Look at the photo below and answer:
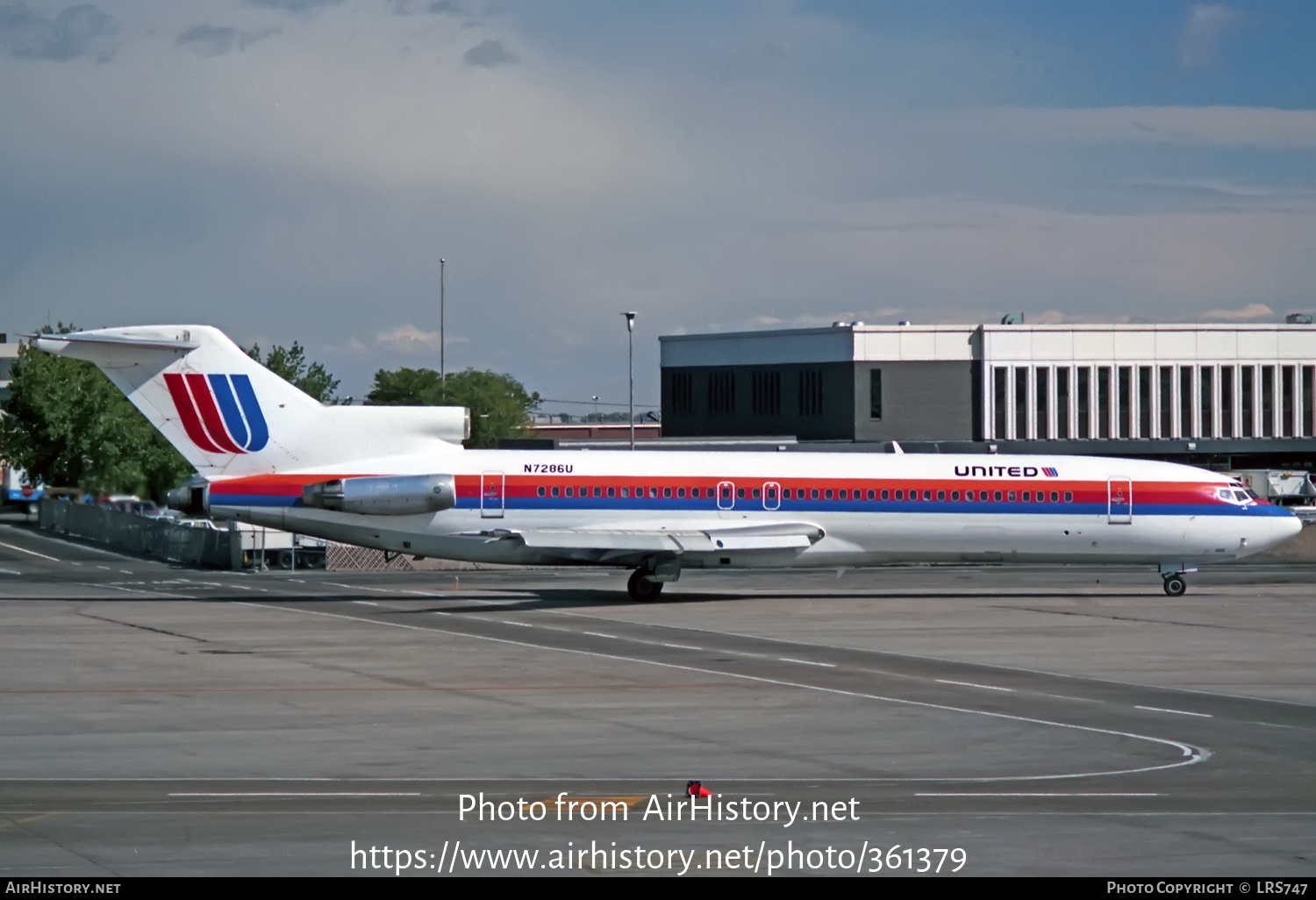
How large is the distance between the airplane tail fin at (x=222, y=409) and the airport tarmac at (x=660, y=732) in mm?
3625

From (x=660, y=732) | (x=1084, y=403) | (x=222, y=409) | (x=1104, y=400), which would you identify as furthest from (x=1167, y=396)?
(x=660, y=732)

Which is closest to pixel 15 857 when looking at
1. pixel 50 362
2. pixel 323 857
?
pixel 323 857

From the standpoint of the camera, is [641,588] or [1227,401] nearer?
[641,588]

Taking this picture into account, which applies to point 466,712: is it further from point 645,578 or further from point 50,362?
point 50,362

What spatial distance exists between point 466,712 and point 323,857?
9225 millimetres

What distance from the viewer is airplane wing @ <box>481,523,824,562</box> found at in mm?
39500

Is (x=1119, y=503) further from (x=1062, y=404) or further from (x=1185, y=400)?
(x=1185, y=400)

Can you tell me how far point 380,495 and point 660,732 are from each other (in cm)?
2109

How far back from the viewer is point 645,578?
41.4 metres

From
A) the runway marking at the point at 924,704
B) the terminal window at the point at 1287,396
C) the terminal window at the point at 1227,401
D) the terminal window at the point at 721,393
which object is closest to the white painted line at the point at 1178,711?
the runway marking at the point at 924,704

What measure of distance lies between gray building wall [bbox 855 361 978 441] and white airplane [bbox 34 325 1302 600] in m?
51.4

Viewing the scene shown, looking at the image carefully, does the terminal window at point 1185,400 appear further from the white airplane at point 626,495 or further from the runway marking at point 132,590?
the runway marking at point 132,590

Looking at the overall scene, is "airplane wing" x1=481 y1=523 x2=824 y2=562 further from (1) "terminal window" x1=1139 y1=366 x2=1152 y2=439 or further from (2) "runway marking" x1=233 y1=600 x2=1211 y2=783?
(1) "terminal window" x1=1139 y1=366 x2=1152 y2=439

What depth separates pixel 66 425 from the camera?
94.7 meters
